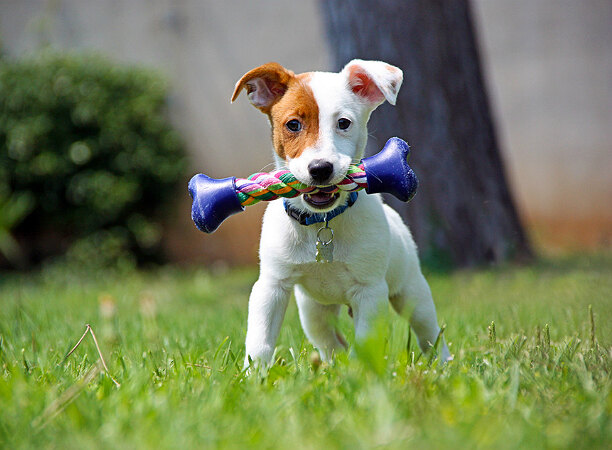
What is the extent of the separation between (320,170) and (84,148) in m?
6.04

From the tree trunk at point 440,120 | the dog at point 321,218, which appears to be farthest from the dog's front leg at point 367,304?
the tree trunk at point 440,120

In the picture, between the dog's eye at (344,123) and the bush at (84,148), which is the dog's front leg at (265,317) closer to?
the dog's eye at (344,123)

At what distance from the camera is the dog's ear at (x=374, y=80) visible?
2.72m

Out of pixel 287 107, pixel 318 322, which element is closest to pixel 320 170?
pixel 287 107

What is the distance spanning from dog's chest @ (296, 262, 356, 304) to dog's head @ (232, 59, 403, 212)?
0.24 metres

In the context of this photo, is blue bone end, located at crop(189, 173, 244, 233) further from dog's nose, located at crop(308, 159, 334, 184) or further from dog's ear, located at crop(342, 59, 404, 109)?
dog's ear, located at crop(342, 59, 404, 109)

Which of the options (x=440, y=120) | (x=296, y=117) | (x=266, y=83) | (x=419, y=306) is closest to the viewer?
(x=296, y=117)

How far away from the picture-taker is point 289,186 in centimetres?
252

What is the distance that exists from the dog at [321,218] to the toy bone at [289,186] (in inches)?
2.1

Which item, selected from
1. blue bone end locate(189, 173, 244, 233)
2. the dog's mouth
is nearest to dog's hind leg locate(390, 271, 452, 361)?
the dog's mouth

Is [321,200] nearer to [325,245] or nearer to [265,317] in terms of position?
[325,245]

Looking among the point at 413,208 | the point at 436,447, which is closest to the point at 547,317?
the point at 436,447

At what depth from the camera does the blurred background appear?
739 cm

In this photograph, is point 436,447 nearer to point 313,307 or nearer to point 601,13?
point 313,307
